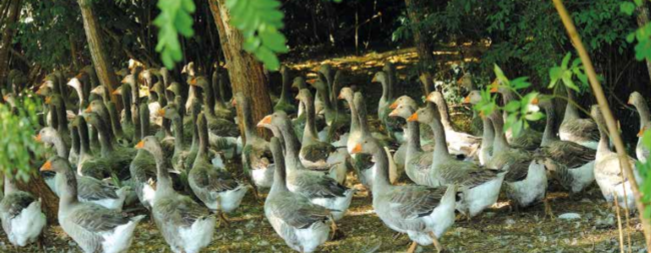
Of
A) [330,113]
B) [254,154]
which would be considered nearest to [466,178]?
[254,154]

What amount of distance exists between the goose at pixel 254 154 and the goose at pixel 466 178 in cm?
216

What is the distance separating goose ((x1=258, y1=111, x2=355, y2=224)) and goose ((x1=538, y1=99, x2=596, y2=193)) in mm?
2487

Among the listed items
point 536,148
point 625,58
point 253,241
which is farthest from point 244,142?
point 625,58

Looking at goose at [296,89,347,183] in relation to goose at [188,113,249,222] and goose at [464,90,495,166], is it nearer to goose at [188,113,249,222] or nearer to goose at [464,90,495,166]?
goose at [188,113,249,222]

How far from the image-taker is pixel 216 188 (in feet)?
38.4

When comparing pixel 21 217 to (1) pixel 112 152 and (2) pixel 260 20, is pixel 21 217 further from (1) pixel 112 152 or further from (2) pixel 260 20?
(2) pixel 260 20

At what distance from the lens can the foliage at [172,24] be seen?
3732 millimetres

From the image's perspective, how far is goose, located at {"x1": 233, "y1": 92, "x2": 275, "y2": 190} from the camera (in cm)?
1269

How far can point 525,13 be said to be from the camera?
1323cm

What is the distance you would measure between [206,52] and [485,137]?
30.5ft

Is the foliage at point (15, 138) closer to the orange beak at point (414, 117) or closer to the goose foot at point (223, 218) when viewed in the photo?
the goose foot at point (223, 218)

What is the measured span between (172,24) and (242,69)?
9.94m

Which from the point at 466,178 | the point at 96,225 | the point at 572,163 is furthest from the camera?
the point at 572,163

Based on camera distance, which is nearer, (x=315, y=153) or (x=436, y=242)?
(x=436, y=242)
